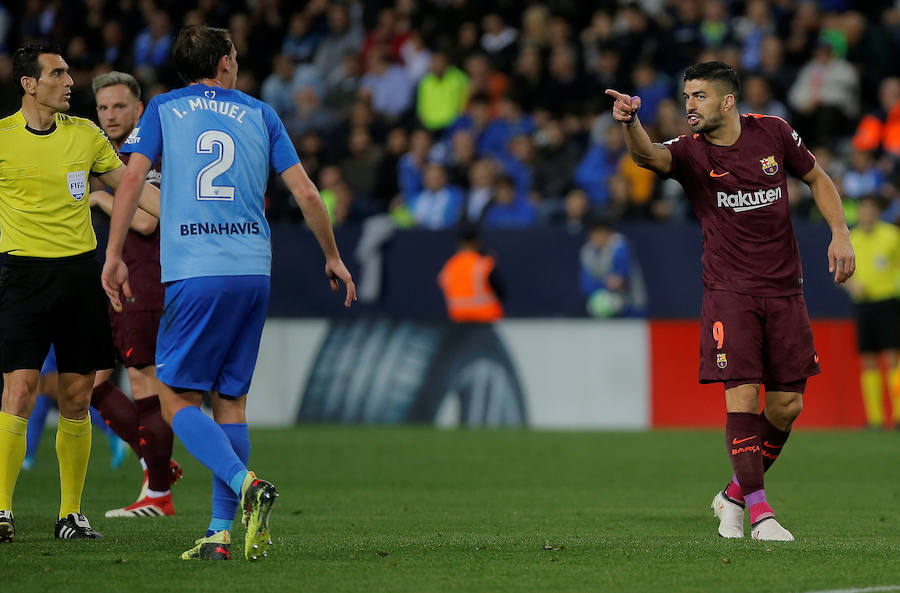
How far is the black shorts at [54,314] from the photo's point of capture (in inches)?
287

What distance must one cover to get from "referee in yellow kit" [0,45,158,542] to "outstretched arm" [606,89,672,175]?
235cm

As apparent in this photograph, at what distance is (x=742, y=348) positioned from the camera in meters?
7.39

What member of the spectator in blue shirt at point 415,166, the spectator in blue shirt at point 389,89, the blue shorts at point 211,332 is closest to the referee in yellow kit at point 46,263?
the blue shorts at point 211,332

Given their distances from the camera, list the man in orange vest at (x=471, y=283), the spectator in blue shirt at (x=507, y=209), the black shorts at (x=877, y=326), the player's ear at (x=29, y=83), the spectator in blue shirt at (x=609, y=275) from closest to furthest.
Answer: the player's ear at (x=29, y=83), the black shorts at (x=877, y=326), the spectator in blue shirt at (x=609, y=275), the man in orange vest at (x=471, y=283), the spectator in blue shirt at (x=507, y=209)

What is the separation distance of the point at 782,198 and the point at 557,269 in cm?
994

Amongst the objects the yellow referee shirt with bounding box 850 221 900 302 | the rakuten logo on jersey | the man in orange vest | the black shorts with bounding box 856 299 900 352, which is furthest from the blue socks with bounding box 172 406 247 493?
the yellow referee shirt with bounding box 850 221 900 302

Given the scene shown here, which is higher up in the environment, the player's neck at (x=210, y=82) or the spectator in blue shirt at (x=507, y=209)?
the player's neck at (x=210, y=82)

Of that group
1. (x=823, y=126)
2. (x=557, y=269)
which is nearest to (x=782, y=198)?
(x=557, y=269)

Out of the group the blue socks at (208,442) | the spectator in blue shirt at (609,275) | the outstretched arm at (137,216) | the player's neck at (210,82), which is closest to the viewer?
the blue socks at (208,442)

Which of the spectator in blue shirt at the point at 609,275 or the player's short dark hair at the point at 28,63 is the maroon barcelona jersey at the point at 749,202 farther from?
the spectator in blue shirt at the point at 609,275

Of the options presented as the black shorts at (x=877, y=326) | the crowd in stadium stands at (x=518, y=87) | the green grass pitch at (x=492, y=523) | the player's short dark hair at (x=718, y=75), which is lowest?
the green grass pitch at (x=492, y=523)

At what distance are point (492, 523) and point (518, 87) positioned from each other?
13.1 meters

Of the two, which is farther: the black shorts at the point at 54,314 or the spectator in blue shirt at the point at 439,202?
the spectator in blue shirt at the point at 439,202

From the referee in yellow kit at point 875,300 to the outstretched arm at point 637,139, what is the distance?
358 inches
